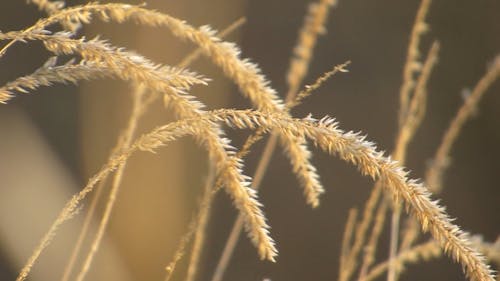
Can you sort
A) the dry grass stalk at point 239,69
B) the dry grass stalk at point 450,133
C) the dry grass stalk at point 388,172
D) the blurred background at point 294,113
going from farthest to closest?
the blurred background at point 294,113 < the dry grass stalk at point 450,133 < the dry grass stalk at point 239,69 < the dry grass stalk at point 388,172

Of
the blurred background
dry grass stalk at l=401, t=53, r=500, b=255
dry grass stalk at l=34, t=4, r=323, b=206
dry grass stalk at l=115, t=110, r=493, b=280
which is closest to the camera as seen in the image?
dry grass stalk at l=115, t=110, r=493, b=280

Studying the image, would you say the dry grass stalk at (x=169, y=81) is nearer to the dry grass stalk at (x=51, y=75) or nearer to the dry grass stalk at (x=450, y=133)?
the dry grass stalk at (x=51, y=75)

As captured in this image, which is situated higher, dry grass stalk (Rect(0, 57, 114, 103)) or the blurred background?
the blurred background

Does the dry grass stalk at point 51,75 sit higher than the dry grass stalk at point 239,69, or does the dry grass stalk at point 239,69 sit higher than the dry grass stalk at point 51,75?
the dry grass stalk at point 239,69

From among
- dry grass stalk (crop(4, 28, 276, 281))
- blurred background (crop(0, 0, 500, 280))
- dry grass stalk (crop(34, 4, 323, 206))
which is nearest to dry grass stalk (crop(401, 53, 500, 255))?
dry grass stalk (crop(34, 4, 323, 206))

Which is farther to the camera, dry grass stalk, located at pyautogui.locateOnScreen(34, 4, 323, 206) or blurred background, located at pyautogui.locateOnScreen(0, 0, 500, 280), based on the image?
blurred background, located at pyautogui.locateOnScreen(0, 0, 500, 280)

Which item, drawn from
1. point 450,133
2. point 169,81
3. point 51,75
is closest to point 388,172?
point 169,81

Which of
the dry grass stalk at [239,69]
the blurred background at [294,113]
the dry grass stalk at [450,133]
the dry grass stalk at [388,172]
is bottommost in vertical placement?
the dry grass stalk at [388,172]

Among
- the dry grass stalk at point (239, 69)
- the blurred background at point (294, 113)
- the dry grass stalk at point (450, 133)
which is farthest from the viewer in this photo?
the blurred background at point (294, 113)

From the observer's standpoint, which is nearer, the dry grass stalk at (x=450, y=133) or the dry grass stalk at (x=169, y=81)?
the dry grass stalk at (x=169, y=81)

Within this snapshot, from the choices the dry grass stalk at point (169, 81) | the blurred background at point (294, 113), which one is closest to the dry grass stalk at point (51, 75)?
the dry grass stalk at point (169, 81)

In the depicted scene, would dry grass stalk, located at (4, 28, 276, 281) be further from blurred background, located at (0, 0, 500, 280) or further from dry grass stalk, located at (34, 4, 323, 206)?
blurred background, located at (0, 0, 500, 280)
